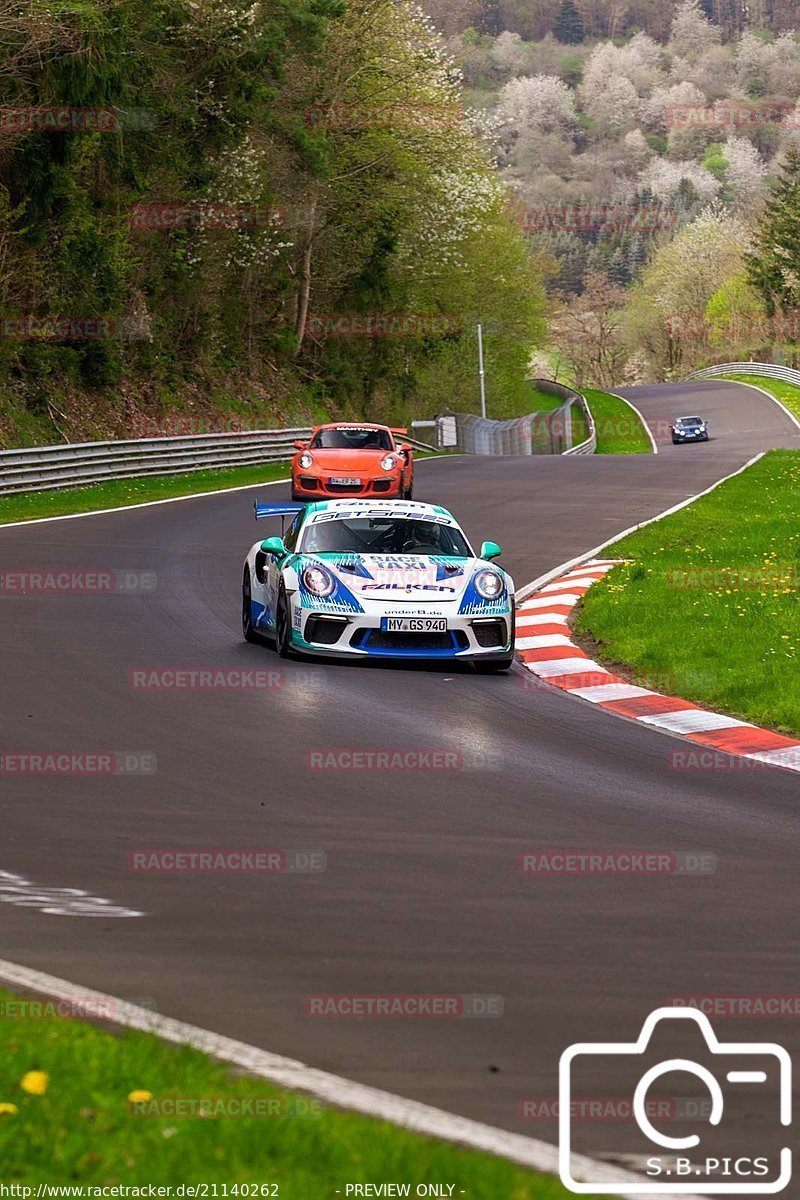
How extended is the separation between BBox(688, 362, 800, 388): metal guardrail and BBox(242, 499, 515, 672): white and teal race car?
3442 inches

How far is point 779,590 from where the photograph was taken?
16922 mm

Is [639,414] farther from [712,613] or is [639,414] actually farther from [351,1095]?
[351,1095]

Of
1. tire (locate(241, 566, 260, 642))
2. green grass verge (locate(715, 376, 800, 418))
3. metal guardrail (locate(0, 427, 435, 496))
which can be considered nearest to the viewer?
tire (locate(241, 566, 260, 642))

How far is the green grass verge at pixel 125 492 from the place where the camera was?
90.6 ft

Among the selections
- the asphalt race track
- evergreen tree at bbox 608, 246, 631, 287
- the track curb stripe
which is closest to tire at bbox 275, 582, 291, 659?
the asphalt race track

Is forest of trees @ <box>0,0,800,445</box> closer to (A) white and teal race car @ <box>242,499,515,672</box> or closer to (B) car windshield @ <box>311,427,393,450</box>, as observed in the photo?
(B) car windshield @ <box>311,427,393,450</box>

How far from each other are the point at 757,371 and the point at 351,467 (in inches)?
3393

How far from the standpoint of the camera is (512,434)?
6488 centimetres

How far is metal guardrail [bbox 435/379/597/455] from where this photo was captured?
5941 centimetres

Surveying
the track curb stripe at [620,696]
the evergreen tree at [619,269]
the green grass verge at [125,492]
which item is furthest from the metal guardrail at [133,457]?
the evergreen tree at [619,269]

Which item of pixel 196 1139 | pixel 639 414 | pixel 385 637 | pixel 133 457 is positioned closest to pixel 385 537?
pixel 385 637

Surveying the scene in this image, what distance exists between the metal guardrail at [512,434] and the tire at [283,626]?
3682 cm

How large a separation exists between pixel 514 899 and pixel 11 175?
3167cm

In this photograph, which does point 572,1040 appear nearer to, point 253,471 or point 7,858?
point 7,858
